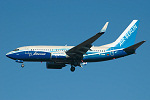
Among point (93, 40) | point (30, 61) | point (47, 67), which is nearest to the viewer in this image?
point (93, 40)

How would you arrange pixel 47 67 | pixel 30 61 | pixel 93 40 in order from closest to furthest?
pixel 93 40, pixel 30 61, pixel 47 67

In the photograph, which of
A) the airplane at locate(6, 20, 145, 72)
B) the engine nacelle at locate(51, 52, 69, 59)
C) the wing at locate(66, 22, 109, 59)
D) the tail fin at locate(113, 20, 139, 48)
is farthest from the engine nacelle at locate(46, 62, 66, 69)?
the tail fin at locate(113, 20, 139, 48)

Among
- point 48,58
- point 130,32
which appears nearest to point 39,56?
point 48,58

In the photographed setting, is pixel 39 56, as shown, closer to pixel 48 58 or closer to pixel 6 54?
pixel 48 58

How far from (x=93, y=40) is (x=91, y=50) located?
14.1 ft

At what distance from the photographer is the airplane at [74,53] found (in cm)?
6912

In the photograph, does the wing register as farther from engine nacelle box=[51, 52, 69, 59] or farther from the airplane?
engine nacelle box=[51, 52, 69, 59]

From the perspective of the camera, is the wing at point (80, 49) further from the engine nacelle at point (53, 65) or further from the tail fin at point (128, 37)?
the tail fin at point (128, 37)

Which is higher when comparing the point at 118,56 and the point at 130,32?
the point at 130,32

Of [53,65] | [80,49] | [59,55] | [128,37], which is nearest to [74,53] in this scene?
[80,49]

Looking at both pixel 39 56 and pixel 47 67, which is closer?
pixel 39 56

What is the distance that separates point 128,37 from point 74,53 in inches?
557

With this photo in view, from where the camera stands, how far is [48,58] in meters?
69.2

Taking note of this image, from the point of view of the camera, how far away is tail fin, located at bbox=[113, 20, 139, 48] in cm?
7539
